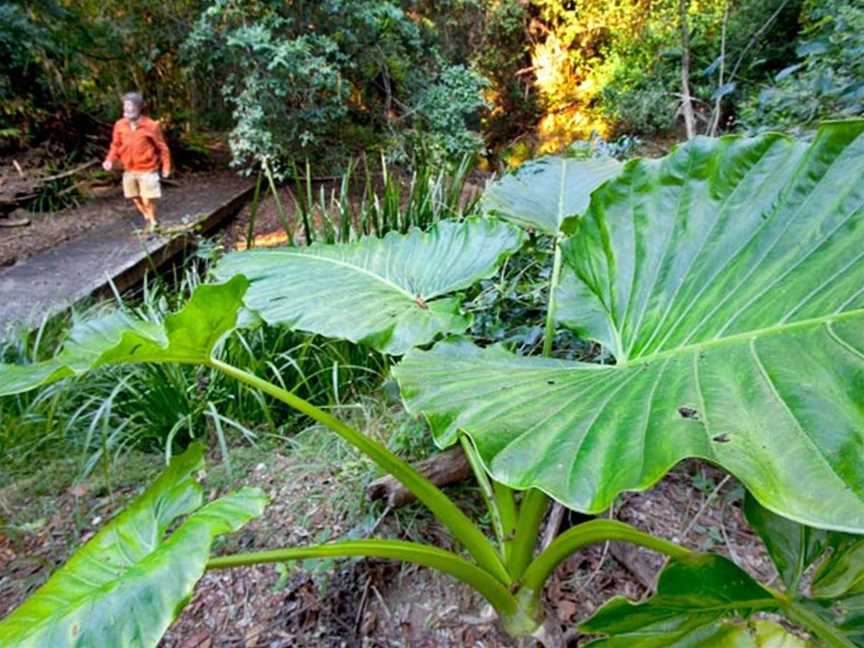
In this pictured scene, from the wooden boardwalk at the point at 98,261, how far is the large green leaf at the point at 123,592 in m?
1.93

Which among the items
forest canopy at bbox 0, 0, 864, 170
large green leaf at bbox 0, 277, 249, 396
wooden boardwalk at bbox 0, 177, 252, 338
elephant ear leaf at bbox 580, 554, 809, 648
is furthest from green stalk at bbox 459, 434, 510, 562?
forest canopy at bbox 0, 0, 864, 170

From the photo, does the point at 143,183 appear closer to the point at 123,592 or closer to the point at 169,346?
the point at 169,346

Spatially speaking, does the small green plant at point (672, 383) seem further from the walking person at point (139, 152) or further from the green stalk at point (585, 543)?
the walking person at point (139, 152)

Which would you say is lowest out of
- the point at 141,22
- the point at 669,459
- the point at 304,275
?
the point at 304,275

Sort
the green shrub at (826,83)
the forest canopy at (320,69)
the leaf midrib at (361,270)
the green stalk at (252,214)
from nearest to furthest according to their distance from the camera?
1. the leaf midrib at (361,270)
2. the green shrub at (826,83)
3. the green stalk at (252,214)
4. the forest canopy at (320,69)

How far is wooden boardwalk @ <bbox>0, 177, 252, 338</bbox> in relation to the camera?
2790mm

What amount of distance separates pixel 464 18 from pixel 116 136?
168 inches

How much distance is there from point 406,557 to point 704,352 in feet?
1.60

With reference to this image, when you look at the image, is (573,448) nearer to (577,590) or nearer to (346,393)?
(577,590)

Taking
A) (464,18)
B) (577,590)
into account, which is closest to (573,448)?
(577,590)

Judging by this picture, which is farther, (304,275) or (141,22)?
(141,22)

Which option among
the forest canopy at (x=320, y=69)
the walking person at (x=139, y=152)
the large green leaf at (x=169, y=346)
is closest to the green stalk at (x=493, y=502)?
the large green leaf at (x=169, y=346)

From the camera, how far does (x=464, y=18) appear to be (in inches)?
250

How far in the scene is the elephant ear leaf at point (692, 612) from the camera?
54cm
